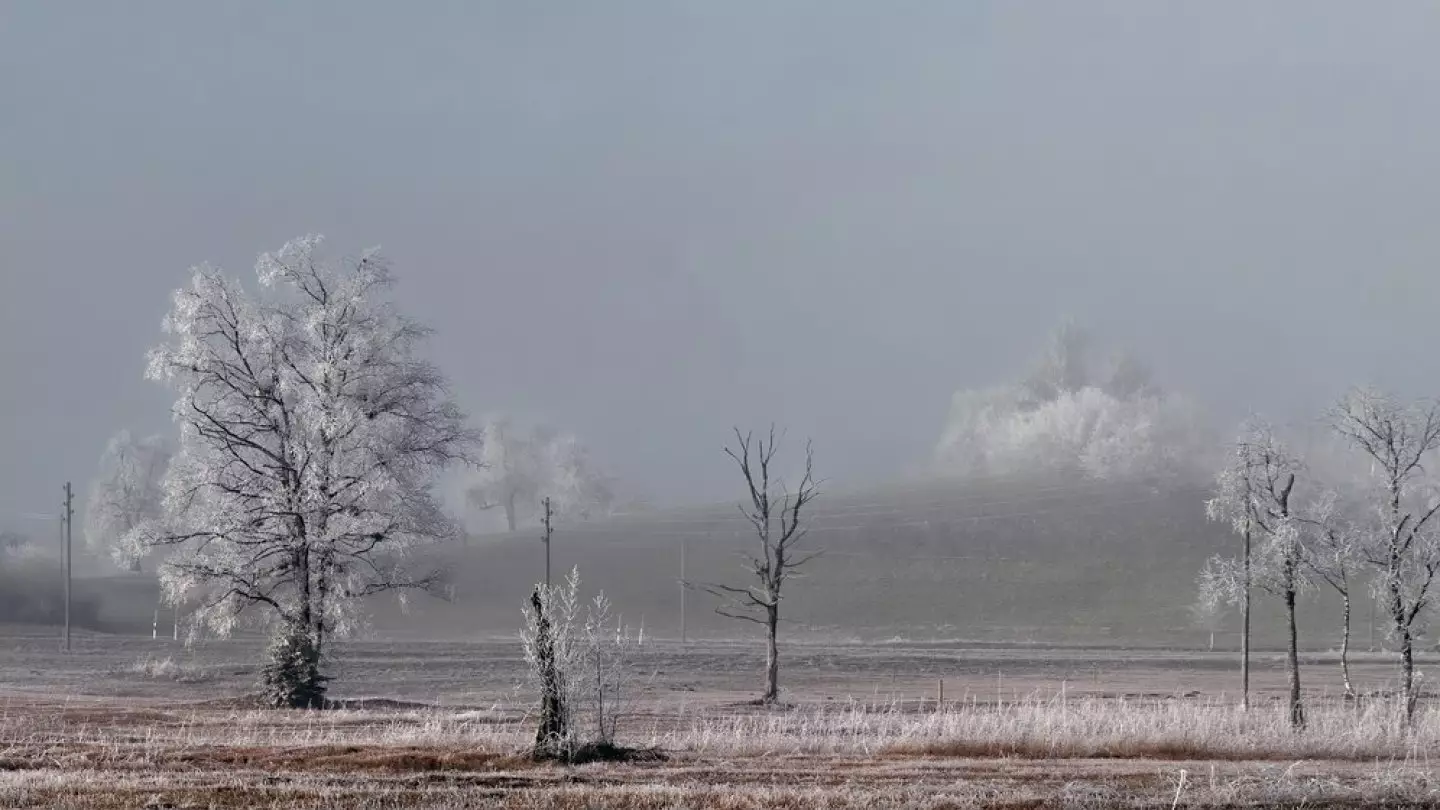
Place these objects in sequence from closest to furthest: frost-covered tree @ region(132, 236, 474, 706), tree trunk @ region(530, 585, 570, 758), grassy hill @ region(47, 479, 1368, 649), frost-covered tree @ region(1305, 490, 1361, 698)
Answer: tree trunk @ region(530, 585, 570, 758)
frost-covered tree @ region(1305, 490, 1361, 698)
frost-covered tree @ region(132, 236, 474, 706)
grassy hill @ region(47, 479, 1368, 649)

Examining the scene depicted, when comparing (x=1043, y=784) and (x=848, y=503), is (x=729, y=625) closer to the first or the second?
(x=848, y=503)

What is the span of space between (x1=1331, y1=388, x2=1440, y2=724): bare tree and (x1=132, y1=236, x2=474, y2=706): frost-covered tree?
26.9m

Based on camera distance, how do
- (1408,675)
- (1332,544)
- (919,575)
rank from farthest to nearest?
(919,575) < (1332,544) < (1408,675)

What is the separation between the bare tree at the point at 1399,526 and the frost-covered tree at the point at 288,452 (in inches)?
1059

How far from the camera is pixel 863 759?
78.9ft

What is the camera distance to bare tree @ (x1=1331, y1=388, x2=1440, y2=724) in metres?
33.7

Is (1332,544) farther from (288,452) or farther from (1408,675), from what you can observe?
(288,452)

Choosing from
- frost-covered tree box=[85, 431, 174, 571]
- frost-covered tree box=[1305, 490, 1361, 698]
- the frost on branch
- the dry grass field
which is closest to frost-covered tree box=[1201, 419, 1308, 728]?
frost-covered tree box=[1305, 490, 1361, 698]

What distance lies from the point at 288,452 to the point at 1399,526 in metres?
30.6

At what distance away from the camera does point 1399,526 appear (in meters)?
34.3

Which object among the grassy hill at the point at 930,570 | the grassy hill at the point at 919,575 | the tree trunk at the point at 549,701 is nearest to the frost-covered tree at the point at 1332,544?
the tree trunk at the point at 549,701

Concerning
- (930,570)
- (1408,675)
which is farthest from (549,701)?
(930,570)

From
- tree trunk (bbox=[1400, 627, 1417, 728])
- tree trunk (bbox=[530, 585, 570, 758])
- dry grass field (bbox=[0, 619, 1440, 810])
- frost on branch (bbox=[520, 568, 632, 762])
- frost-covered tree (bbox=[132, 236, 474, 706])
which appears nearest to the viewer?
dry grass field (bbox=[0, 619, 1440, 810])

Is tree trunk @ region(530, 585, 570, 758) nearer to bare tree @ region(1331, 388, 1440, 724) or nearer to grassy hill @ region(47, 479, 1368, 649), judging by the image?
bare tree @ region(1331, 388, 1440, 724)
